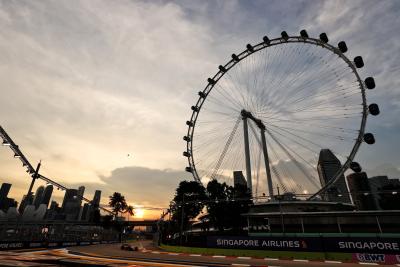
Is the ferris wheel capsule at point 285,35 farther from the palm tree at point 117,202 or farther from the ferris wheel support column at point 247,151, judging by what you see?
the palm tree at point 117,202

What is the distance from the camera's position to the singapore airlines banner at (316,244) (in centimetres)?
2286

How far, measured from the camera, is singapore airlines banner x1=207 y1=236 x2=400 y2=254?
900 inches

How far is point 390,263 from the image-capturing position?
21297 millimetres

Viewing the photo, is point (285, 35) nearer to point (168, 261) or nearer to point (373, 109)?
point (373, 109)

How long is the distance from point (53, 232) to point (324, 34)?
58289 mm

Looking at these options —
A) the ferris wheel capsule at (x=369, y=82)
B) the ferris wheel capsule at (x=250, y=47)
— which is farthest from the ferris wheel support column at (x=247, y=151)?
the ferris wheel capsule at (x=369, y=82)

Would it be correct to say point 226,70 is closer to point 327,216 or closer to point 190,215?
point 327,216

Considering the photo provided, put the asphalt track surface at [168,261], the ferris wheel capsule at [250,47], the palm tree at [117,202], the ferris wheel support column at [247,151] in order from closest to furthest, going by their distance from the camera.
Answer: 1. the asphalt track surface at [168,261]
2. the ferris wheel capsule at [250,47]
3. the ferris wheel support column at [247,151]
4. the palm tree at [117,202]

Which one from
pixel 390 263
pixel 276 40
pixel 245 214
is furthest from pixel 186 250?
pixel 276 40

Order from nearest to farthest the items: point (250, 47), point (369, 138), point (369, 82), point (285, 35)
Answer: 1. point (369, 82)
2. point (369, 138)
3. point (285, 35)
4. point (250, 47)

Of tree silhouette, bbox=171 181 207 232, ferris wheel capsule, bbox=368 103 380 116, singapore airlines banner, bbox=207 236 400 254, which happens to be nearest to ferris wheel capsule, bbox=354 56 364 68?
ferris wheel capsule, bbox=368 103 380 116

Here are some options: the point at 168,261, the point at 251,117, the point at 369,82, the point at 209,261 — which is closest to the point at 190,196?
the point at 251,117

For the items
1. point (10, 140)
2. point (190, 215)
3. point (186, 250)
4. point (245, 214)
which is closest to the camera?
point (10, 140)

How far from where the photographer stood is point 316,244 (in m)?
25.2
